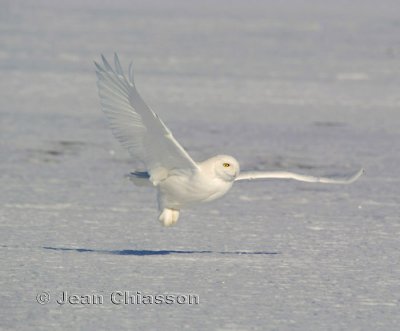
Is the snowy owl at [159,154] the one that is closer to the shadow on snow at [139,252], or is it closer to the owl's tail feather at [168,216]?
the owl's tail feather at [168,216]

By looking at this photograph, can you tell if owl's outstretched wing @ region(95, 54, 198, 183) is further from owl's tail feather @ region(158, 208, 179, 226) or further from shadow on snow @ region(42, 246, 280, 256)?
shadow on snow @ region(42, 246, 280, 256)

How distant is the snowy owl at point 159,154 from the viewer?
475cm

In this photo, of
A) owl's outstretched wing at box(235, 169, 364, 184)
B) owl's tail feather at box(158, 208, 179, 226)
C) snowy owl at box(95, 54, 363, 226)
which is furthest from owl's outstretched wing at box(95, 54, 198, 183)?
owl's outstretched wing at box(235, 169, 364, 184)

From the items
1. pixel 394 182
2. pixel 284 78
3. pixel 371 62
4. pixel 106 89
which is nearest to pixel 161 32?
pixel 371 62

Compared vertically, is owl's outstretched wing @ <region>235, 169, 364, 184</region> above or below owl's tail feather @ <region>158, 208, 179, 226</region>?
above

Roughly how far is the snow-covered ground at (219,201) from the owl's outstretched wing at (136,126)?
1.52 feet

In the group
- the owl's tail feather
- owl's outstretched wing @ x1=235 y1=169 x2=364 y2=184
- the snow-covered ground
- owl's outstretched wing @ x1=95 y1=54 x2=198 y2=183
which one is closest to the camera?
the snow-covered ground

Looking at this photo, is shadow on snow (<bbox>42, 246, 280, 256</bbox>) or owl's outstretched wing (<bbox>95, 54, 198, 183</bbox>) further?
shadow on snow (<bbox>42, 246, 280, 256</bbox>)

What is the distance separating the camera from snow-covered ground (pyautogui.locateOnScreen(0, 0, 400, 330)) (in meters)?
4.29

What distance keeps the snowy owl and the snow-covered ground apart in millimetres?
334

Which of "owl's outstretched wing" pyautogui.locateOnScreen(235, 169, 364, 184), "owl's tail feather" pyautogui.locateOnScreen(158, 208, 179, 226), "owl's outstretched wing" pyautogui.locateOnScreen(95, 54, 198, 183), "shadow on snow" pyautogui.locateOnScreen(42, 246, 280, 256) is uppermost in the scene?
"owl's outstretched wing" pyautogui.locateOnScreen(95, 54, 198, 183)

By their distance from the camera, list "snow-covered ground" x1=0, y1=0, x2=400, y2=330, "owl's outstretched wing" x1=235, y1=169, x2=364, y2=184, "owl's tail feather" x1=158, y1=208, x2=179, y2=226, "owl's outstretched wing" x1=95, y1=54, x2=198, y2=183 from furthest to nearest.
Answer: "owl's outstretched wing" x1=235, y1=169, x2=364, y2=184
"owl's tail feather" x1=158, y1=208, x2=179, y2=226
"owl's outstretched wing" x1=95, y1=54, x2=198, y2=183
"snow-covered ground" x1=0, y1=0, x2=400, y2=330

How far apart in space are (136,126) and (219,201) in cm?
196

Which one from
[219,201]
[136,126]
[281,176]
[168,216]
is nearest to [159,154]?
[136,126]
